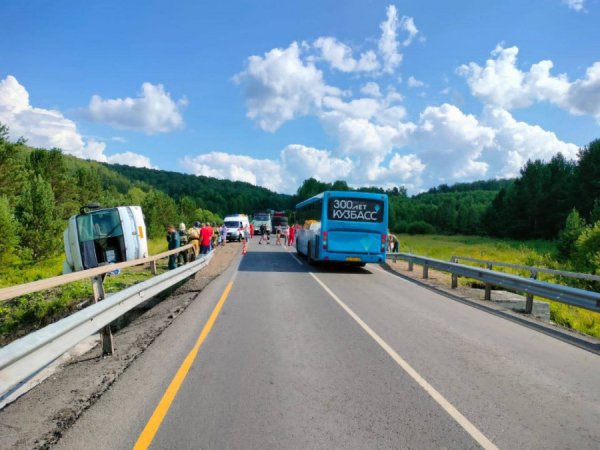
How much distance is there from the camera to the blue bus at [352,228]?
55.9 feet

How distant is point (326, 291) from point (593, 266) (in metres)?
23.9

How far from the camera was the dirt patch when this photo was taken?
366 cm

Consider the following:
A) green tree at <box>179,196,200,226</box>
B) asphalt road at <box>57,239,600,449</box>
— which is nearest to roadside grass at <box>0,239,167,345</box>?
asphalt road at <box>57,239,600,449</box>

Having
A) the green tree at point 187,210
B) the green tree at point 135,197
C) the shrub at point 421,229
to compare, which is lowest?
the shrub at point 421,229

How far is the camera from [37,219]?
38469 mm

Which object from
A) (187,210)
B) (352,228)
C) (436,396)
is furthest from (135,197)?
(436,396)

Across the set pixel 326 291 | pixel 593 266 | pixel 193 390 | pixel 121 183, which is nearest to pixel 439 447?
pixel 193 390

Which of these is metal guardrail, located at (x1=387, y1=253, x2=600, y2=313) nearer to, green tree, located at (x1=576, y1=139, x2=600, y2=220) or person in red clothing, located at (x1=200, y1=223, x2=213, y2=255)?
person in red clothing, located at (x1=200, y1=223, x2=213, y2=255)

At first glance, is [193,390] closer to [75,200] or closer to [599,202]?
[599,202]

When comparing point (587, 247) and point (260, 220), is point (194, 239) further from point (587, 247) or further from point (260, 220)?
point (260, 220)

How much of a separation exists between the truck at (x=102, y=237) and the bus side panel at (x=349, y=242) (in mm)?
6923

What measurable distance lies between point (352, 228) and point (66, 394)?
13.4m

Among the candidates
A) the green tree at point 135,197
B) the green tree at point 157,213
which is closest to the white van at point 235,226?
the green tree at point 157,213

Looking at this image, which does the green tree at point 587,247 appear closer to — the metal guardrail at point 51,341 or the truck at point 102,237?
the truck at point 102,237
